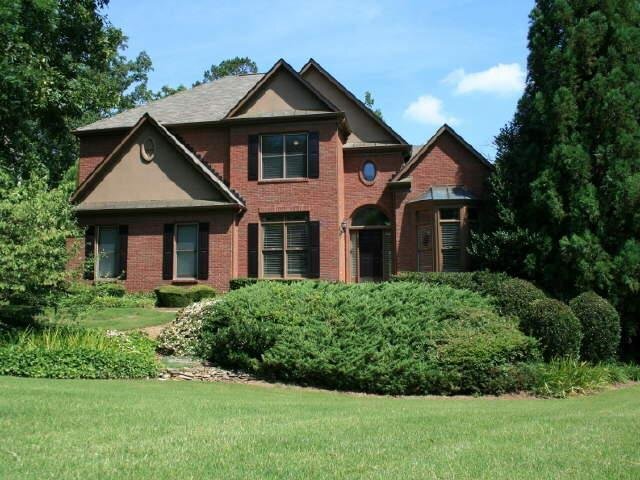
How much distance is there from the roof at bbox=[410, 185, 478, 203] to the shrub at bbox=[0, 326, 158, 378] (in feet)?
36.9

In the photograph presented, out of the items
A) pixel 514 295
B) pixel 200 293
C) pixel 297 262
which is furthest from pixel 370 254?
pixel 514 295

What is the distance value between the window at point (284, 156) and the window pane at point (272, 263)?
9.21ft

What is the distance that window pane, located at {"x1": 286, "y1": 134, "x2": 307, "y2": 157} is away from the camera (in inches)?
864

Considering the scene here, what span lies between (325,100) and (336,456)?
57.2 feet

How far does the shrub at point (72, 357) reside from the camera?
35.9 feet

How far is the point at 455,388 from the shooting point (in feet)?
35.8

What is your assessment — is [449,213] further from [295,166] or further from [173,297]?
[173,297]

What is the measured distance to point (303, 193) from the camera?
71.5ft

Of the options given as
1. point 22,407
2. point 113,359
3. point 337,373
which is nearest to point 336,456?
point 22,407

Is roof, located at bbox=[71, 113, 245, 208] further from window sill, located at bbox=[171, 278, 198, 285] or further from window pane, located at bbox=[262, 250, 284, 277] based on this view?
window sill, located at bbox=[171, 278, 198, 285]

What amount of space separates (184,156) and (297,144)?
4.07 metres

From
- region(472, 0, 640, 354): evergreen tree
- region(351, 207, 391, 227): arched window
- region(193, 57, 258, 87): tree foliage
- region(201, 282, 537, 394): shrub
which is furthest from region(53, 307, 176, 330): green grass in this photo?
region(193, 57, 258, 87): tree foliage

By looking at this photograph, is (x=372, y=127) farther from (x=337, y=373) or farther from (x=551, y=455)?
(x=551, y=455)

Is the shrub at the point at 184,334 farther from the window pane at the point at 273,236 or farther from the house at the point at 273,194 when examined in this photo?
the window pane at the point at 273,236
